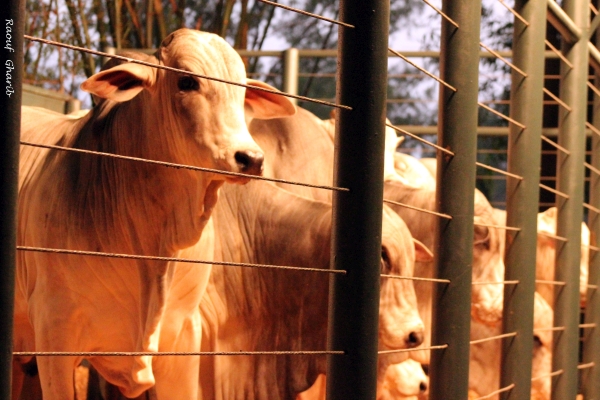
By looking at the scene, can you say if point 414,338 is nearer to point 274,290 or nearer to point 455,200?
point 274,290

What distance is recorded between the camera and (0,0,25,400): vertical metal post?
37.8 inches

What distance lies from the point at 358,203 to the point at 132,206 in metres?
0.92

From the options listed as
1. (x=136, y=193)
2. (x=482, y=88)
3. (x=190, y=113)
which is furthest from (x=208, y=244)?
(x=482, y=88)

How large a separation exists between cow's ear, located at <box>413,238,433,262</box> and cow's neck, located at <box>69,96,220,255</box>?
1163mm

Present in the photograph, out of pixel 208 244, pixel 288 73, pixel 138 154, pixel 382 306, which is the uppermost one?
pixel 288 73

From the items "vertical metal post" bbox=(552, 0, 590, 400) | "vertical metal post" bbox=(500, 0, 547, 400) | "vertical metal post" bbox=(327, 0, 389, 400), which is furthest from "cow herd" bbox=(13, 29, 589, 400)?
"vertical metal post" bbox=(552, 0, 590, 400)

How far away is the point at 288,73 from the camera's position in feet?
14.0

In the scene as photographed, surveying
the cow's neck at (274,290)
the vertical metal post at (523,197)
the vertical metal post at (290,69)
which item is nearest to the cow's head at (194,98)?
the vertical metal post at (523,197)

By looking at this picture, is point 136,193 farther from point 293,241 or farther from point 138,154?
point 293,241

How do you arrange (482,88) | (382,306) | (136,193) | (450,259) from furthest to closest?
(482,88) < (382,306) < (136,193) < (450,259)

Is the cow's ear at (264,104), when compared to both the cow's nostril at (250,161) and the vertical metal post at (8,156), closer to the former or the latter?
the cow's nostril at (250,161)

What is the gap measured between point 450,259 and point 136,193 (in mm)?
786

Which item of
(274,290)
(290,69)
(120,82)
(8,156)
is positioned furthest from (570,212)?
(8,156)

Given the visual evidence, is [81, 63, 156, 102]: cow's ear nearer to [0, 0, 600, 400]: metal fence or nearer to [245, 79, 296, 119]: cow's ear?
[245, 79, 296, 119]: cow's ear
